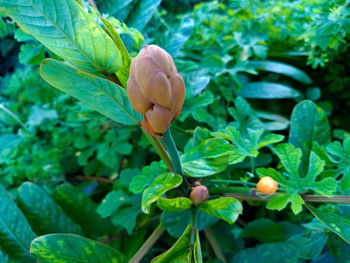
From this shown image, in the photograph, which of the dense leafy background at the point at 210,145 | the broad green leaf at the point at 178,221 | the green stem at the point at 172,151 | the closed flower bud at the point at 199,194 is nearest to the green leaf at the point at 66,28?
the dense leafy background at the point at 210,145

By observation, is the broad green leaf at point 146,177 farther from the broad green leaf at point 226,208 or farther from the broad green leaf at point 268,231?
the broad green leaf at point 268,231

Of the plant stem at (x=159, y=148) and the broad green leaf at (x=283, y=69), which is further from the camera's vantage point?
the broad green leaf at (x=283, y=69)

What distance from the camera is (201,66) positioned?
2.59 feet

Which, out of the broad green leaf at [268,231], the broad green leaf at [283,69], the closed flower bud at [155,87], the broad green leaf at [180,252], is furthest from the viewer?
the broad green leaf at [283,69]

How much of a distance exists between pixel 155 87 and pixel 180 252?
275mm

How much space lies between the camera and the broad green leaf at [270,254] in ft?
1.83

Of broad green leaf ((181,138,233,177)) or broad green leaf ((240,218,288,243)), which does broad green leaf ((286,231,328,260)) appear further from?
broad green leaf ((181,138,233,177))

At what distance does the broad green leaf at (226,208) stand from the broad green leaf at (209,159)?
0.05 meters

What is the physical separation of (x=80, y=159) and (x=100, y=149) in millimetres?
81

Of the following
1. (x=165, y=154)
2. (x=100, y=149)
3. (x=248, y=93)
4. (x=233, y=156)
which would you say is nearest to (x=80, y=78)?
(x=165, y=154)

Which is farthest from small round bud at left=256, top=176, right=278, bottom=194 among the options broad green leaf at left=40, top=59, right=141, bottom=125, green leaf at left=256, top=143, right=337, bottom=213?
broad green leaf at left=40, top=59, right=141, bottom=125

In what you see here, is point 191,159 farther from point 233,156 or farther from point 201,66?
point 201,66

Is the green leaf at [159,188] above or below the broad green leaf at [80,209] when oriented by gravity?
above

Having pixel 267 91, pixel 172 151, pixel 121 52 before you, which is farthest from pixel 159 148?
pixel 267 91
